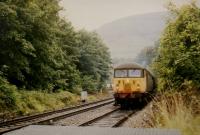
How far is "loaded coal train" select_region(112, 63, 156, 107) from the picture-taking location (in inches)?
986

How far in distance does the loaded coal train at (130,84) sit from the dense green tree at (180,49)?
387 inches

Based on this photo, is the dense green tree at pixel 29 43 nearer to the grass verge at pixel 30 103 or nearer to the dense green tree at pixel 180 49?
the grass verge at pixel 30 103

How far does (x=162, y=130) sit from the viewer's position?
2.62 meters

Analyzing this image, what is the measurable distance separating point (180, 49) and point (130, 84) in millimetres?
11783

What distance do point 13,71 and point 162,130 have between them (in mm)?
21967

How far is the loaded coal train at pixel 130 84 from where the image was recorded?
25.0 m

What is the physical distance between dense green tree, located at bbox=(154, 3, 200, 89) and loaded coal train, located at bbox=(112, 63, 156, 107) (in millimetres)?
9830

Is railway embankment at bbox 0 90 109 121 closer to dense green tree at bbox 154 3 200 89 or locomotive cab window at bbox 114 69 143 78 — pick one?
locomotive cab window at bbox 114 69 143 78

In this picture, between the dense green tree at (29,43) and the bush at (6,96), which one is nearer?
the bush at (6,96)

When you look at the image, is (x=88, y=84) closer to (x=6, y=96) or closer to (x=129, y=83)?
(x=129, y=83)

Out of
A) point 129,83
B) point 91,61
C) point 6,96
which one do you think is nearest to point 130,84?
point 129,83

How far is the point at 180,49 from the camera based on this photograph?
13891 millimetres

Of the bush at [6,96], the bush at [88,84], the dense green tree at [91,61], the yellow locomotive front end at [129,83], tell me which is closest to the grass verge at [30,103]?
the bush at [6,96]

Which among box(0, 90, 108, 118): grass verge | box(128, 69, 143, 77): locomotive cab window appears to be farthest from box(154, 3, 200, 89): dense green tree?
box(128, 69, 143, 77): locomotive cab window
